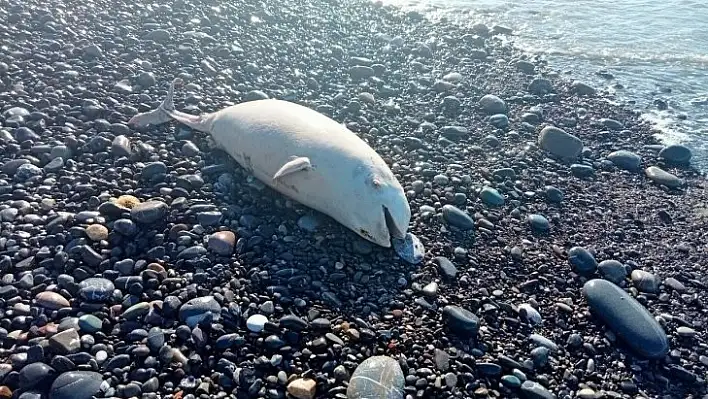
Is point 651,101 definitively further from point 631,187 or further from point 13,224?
point 13,224

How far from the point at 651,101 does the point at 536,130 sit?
2793mm

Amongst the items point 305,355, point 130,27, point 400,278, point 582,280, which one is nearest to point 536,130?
point 582,280

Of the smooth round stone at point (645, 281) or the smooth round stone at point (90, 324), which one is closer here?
the smooth round stone at point (90, 324)

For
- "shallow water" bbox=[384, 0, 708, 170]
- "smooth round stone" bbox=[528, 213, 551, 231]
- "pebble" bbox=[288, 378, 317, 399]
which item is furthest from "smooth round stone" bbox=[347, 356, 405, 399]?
"shallow water" bbox=[384, 0, 708, 170]

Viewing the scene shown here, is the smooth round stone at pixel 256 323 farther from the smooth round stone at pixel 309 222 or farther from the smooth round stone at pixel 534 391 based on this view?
the smooth round stone at pixel 534 391

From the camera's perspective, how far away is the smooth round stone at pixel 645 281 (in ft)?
17.6

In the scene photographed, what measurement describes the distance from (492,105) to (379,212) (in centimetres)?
349

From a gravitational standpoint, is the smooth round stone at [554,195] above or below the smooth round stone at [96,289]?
below

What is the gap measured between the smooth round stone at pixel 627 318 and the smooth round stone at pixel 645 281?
314 mm

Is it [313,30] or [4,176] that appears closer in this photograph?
[4,176]

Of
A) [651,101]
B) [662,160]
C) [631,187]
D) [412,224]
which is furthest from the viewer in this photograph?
[651,101]

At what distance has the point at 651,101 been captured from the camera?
9312 millimetres

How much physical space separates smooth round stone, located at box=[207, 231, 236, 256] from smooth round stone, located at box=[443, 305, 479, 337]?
177 centimetres

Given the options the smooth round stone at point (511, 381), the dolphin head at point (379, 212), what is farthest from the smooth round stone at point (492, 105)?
the smooth round stone at point (511, 381)
